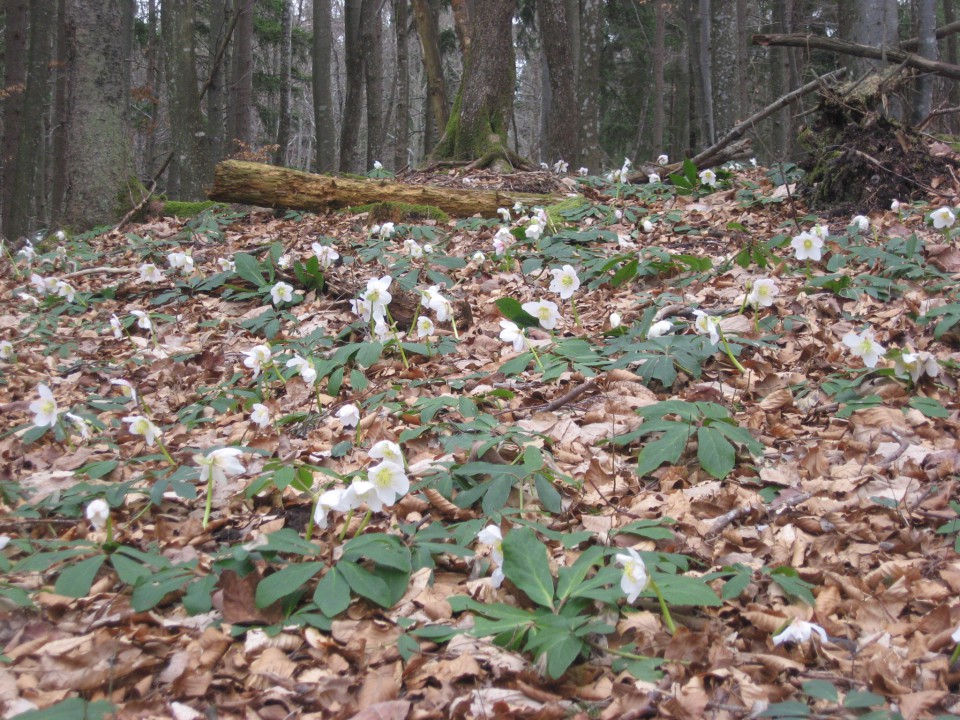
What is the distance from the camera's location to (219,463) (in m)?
2.25

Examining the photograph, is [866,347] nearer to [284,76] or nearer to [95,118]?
[95,118]

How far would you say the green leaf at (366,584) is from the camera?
1.84 m

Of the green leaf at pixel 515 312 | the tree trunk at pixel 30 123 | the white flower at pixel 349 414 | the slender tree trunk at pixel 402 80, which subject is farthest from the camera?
the slender tree trunk at pixel 402 80

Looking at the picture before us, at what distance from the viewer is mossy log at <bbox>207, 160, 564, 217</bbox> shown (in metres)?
6.22

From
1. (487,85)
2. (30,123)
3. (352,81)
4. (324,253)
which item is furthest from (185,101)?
(324,253)

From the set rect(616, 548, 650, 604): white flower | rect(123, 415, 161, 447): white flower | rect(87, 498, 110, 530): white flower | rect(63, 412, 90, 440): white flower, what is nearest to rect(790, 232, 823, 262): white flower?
rect(616, 548, 650, 604): white flower

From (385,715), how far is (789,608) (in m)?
1.05

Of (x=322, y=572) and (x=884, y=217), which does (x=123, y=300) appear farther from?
(x=884, y=217)

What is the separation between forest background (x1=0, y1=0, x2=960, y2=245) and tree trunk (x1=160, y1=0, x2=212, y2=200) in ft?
0.06

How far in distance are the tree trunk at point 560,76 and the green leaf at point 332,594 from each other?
28.3 ft

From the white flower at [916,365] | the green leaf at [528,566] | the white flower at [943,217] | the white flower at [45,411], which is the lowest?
the green leaf at [528,566]

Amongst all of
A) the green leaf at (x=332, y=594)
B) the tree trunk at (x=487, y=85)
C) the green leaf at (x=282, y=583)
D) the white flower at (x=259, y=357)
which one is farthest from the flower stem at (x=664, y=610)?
the tree trunk at (x=487, y=85)

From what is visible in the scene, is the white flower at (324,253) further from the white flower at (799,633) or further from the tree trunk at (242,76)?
the tree trunk at (242,76)

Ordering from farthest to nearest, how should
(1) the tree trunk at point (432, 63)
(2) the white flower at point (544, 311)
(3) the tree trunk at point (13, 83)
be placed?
(3) the tree trunk at point (13, 83) < (1) the tree trunk at point (432, 63) < (2) the white flower at point (544, 311)
